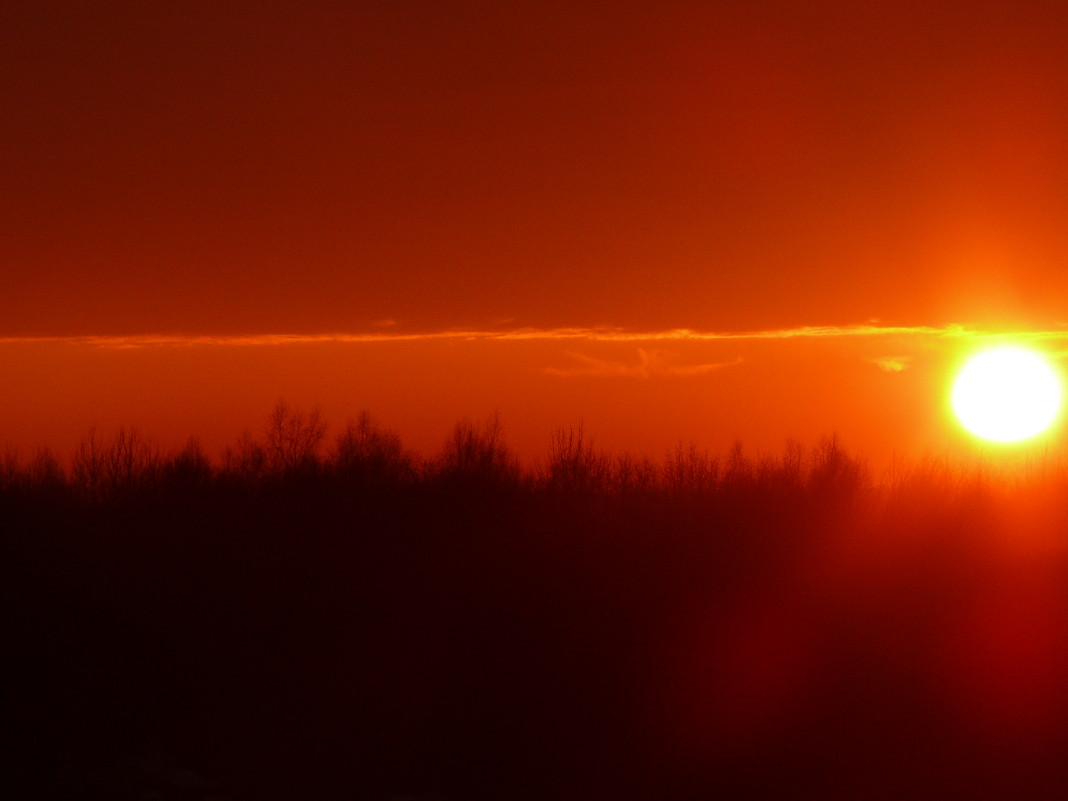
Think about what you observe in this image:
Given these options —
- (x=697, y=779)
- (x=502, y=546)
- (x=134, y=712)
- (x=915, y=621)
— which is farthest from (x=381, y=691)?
(x=915, y=621)

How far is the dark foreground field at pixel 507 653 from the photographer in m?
14.7

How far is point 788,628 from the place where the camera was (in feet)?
64.1

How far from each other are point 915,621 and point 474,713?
7447 millimetres

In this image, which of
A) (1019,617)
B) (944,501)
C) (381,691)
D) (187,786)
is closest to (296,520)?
(381,691)

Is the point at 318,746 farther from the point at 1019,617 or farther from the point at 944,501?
the point at 944,501

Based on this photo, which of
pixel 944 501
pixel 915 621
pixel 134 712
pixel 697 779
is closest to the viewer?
pixel 697 779

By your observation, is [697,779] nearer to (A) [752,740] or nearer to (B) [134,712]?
(A) [752,740]

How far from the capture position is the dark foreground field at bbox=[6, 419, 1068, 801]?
14.7 m

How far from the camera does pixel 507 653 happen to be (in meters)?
17.9

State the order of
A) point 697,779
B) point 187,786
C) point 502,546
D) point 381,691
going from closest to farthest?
point 187,786 → point 697,779 → point 381,691 → point 502,546

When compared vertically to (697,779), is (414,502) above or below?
above

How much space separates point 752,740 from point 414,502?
1248 centimetres

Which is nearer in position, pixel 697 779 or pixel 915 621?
pixel 697 779

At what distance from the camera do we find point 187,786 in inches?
525
